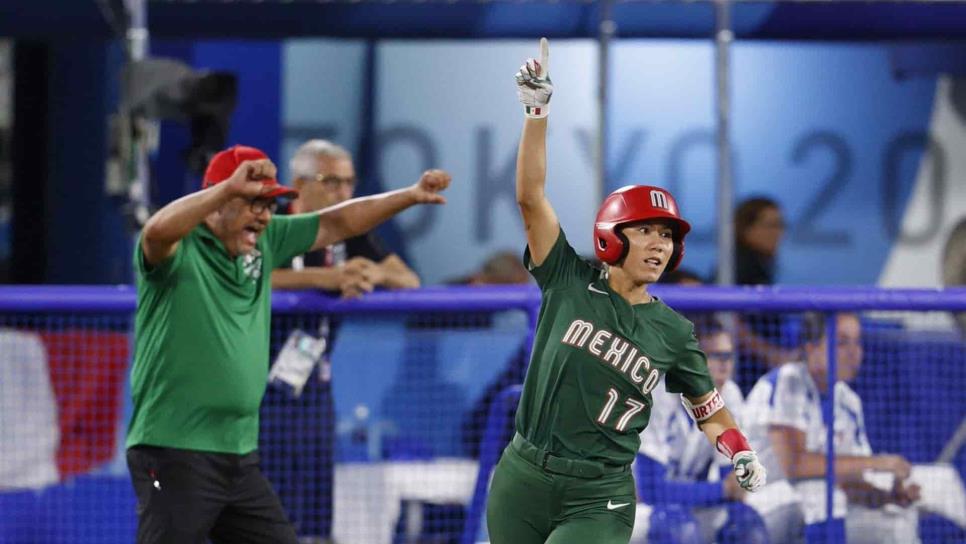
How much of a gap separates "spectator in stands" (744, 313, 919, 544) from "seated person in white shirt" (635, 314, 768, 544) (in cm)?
9

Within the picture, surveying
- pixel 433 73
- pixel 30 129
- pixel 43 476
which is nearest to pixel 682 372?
pixel 43 476

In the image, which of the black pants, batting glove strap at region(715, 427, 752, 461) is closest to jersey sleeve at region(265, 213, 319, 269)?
the black pants

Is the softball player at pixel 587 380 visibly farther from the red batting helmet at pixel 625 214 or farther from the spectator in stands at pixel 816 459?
the spectator in stands at pixel 816 459

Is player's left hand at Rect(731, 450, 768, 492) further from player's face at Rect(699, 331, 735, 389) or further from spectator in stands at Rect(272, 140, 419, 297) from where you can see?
spectator in stands at Rect(272, 140, 419, 297)

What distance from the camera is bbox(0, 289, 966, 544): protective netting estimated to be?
19.5ft

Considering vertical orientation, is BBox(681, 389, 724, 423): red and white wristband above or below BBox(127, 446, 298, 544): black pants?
above

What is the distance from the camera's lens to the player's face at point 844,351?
6.04 metres

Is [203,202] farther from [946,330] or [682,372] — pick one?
[946,330]

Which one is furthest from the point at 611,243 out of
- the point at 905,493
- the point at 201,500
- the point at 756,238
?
the point at 756,238

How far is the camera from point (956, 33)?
30.1ft

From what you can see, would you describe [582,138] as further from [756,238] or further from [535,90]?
[535,90]

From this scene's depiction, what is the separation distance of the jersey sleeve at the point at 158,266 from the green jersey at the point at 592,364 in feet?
3.87

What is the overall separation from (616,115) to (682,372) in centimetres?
526

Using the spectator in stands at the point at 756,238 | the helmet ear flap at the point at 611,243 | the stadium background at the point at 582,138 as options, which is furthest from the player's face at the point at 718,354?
the stadium background at the point at 582,138
